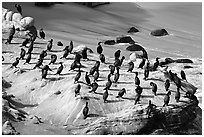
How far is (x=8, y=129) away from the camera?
1313 cm

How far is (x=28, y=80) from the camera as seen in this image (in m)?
16.8

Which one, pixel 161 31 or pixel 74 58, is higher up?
pixel 74 58

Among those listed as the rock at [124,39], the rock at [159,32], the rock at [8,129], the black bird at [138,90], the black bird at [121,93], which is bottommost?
the rock at [159,32]

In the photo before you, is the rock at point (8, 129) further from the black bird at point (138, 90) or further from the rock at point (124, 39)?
the rock at point (124, 39)

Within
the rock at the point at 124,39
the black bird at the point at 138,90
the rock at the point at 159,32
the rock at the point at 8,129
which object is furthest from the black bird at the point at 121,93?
the rock at the point at 159,32

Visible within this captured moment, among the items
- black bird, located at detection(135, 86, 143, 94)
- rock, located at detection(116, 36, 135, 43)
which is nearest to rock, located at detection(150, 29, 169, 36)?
rock, located at detection(116, 36, 135, 43)

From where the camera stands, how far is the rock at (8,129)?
13.0 m

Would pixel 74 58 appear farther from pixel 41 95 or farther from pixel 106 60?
pixel 41 95

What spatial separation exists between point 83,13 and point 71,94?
2075cm

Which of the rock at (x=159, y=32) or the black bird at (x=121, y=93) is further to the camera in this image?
the rock at (x=159, y=32)

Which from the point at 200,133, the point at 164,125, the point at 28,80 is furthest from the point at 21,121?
the point at 200,133

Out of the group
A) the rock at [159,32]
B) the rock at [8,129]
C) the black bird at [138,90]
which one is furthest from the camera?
the rock at [159,32]

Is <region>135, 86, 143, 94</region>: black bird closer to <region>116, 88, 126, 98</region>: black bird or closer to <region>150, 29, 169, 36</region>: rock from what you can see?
<region>116, 88, 126, 98</region>: black bird

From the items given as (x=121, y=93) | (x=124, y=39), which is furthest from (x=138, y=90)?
(x=124, y=39)
